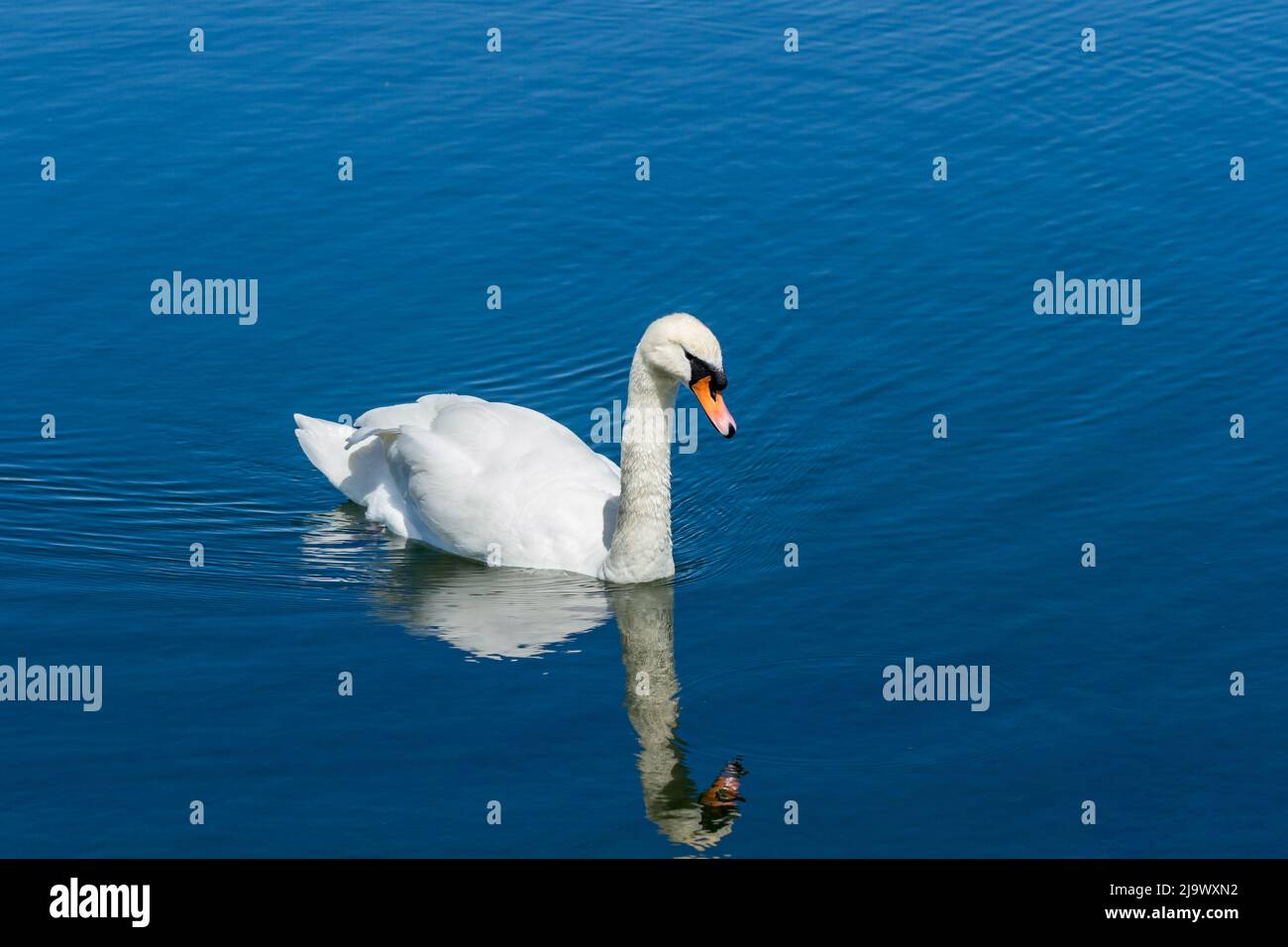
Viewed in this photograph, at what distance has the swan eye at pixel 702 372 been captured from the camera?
622 inches

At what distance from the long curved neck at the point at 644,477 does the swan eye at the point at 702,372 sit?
1.72 feet

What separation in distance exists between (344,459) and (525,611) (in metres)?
3.26

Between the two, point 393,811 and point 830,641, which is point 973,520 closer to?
point 830,641

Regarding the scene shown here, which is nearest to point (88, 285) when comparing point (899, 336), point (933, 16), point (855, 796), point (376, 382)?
point (376, 382)

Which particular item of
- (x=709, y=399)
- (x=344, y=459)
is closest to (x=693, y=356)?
(x=709, y=399)

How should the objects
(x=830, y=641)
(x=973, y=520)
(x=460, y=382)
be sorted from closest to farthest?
(x=830, y=641) → (x=973, y=520) → (x=460, y=382)

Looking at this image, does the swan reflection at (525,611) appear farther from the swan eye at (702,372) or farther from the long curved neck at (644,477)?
the swan eye at (702,372)

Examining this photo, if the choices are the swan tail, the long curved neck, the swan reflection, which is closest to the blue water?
the swan reflection

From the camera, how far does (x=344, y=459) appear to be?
18.9 m

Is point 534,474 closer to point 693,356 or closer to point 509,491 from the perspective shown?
point 509,491

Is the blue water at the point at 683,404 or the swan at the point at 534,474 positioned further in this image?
the swan at the point at 534,474

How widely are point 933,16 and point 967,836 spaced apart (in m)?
22.1

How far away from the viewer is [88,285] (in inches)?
918

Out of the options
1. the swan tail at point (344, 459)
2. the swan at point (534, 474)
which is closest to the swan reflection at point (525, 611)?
the swan at point (534, 474)
